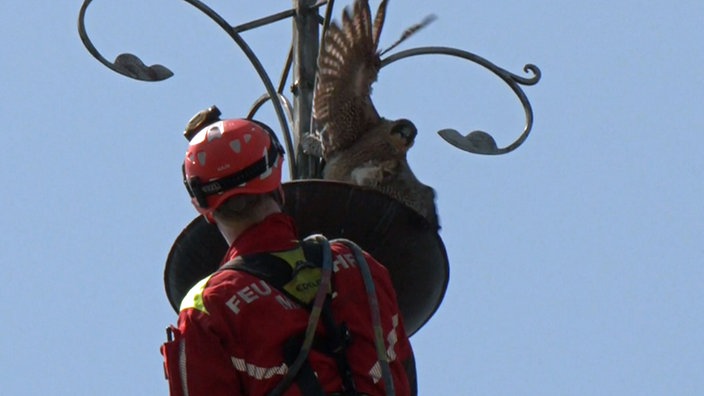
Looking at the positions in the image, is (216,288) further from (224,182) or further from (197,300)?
(224,182)

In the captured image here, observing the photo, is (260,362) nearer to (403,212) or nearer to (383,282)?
(383,282)

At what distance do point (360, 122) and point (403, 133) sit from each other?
0.21m

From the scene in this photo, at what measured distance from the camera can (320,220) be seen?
6.77 m

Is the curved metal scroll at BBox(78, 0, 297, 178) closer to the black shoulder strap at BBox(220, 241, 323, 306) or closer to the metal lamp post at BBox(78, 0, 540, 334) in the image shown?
the metal lamp post at BBox(78, 0, 540, 334)

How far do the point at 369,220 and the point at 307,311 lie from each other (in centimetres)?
112

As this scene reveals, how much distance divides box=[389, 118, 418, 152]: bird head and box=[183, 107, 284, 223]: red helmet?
3.17 meters

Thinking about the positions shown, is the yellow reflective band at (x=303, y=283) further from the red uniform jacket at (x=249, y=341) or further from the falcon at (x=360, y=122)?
the falcon at (x=360, y=122)

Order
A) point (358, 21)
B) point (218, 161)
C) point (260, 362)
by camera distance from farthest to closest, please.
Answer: point (358, 21) → point (218, 161) → point (260, 362)

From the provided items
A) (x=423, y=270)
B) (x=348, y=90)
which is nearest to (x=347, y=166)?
(x=348, y=90)

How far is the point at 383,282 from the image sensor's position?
19.5 ft

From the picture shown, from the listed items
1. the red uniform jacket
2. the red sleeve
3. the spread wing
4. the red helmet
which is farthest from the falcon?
the red sleeve

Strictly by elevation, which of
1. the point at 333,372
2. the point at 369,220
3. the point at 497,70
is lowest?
the point at 333,372

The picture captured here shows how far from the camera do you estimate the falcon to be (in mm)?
8703

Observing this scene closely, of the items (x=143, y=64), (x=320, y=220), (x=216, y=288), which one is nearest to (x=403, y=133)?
→ (x=143, y=64)
